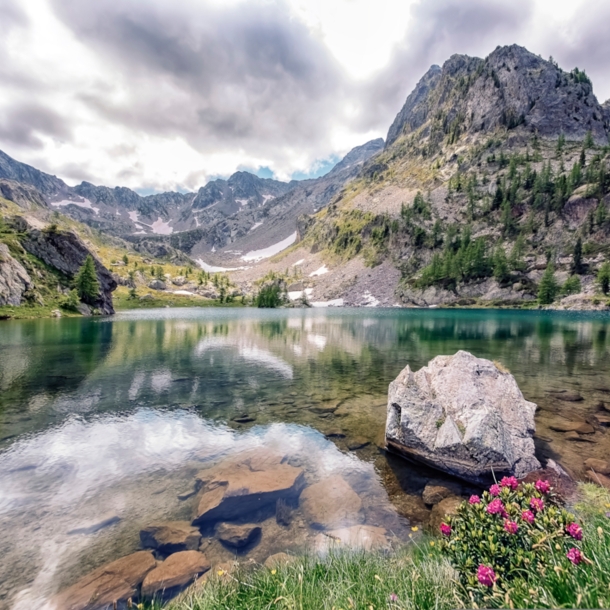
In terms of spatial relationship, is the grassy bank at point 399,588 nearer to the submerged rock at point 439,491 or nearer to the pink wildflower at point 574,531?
the pink wildflower at point 574,531

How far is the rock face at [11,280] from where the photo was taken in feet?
304

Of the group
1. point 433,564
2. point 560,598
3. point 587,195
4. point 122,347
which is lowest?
point 122,347

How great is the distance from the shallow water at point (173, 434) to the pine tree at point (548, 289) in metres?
133

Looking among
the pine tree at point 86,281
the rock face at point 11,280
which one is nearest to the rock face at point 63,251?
the pine tree at point 86,281

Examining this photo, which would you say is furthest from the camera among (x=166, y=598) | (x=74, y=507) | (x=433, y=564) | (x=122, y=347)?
(x=122, y=347)

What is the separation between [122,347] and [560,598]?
5627 cm

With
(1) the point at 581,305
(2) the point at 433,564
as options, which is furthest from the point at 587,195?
(2) the point at 433,564

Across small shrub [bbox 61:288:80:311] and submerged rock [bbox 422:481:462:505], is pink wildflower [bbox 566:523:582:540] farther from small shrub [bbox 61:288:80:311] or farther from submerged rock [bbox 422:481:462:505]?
small shrub [bbox 61:288:80:311]

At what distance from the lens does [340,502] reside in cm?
1272

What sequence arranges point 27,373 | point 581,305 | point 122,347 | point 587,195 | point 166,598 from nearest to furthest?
point 166,598 → point 27,373 → point 122,347 → point 581,305 → point 587,195

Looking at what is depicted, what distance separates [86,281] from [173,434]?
123 m

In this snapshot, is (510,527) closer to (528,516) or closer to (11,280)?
(528,516)

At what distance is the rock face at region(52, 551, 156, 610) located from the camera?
8297 millimetres

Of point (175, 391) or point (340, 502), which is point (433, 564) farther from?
point (175, 391)
